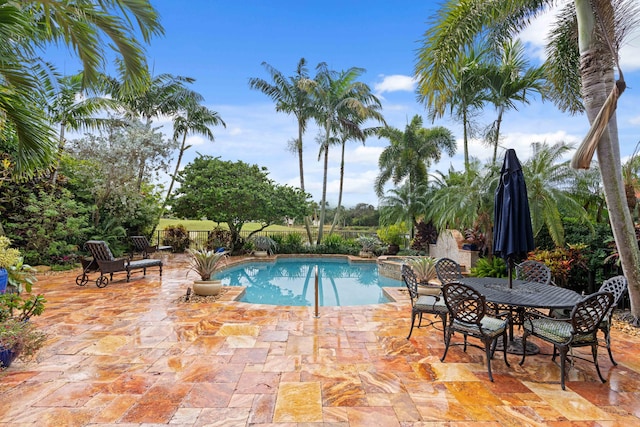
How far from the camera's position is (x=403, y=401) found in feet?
9.63

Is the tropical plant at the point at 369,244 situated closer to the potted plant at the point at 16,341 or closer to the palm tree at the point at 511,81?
the palm tree at the point at 511,81

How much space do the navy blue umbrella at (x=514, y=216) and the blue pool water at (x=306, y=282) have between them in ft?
14.0

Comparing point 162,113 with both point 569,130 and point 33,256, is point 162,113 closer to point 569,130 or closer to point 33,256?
point 33,256

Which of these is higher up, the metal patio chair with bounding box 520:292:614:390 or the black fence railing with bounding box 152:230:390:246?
the black fence railing with bounding box 152:230:390:246

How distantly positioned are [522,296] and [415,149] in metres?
14.3

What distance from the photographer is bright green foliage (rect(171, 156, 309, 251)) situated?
45.8 feet

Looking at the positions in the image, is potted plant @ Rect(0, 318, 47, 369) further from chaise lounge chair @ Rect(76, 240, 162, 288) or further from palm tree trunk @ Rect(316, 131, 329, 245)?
palm tree trunk @ Rect(316, 131, 329, 245)

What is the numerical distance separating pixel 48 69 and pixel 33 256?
17.9 feet

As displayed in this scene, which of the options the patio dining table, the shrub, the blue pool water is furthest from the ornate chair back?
the shrub

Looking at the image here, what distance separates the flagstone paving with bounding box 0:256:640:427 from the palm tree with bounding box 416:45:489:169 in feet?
14.6

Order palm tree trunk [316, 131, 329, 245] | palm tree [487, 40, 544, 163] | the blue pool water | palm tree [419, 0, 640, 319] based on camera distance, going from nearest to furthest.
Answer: palm tree [419, 0, 640, 319] < the blue pool water < palm tree [487, 40, 544, 163] < palm tree trunk [316, 131, 329, 245]

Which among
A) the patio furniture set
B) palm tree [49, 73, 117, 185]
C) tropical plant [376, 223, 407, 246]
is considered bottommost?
the patio furniture set

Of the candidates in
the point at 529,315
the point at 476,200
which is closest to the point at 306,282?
the point at 476,200

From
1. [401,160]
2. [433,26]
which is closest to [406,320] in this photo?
[433,26]
